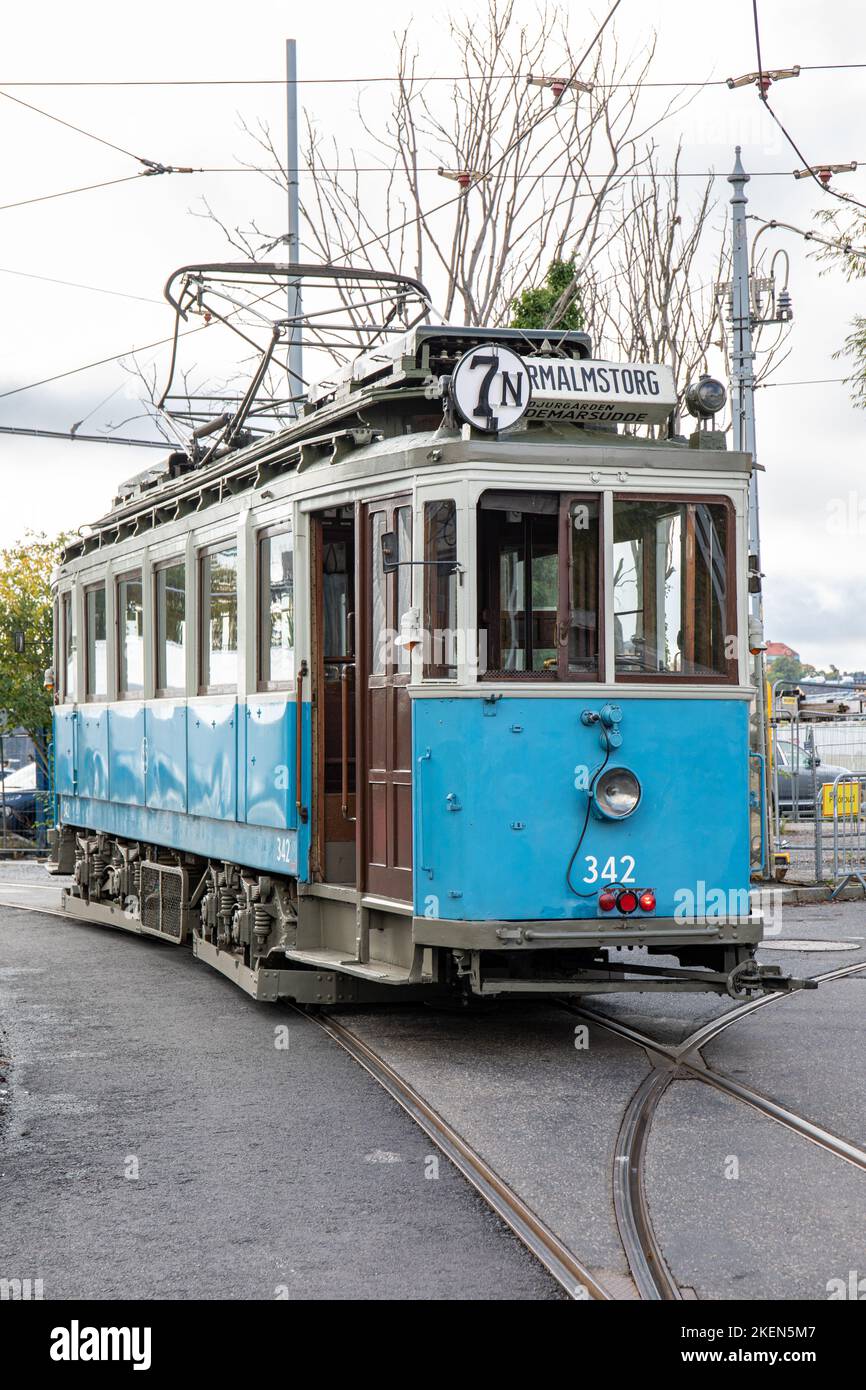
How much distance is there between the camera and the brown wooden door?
28.8 ft

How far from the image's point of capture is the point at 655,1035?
9445 millimetres

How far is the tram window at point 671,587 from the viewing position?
28.2ft

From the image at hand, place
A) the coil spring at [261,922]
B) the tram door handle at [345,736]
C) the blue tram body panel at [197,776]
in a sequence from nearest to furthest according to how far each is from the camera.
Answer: the tram door handle at [345,736] → the blue tram body panel at [197,776] → the coil spring at [261,922]

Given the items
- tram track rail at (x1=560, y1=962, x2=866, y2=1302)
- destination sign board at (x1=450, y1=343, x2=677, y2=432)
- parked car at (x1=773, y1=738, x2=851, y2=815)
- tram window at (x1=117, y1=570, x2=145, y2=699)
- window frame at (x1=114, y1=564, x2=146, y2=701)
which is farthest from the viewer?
parked car at (x1=773, y1=738, x2=851, y2=815)

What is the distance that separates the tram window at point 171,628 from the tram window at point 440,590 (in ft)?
13.5

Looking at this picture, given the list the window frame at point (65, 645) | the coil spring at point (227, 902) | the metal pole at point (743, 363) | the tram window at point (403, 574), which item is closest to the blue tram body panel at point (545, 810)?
the tram window at point (403, 574)

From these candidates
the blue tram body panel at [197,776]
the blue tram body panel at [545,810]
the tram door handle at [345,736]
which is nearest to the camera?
the blue tram body panel at [545,810]

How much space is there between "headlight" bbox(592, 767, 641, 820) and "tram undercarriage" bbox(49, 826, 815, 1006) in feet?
1.89

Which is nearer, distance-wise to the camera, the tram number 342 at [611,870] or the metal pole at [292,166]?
the tram number 342 at [611,870]

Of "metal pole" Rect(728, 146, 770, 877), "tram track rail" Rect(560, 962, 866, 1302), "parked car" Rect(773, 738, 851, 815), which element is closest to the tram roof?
"tram track rail" Rect(560, 962, 866, 1302)

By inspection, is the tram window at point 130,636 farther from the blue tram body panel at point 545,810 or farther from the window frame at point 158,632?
the blue tram body panel at point 545,810

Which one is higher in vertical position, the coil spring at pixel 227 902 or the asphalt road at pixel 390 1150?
the coil spring at pixel 227 902

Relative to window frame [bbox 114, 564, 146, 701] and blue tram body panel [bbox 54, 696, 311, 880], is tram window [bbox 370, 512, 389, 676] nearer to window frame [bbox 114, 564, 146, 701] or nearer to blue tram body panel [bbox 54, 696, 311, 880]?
blue tram body panel [bbox 54, 696, 311, 880]

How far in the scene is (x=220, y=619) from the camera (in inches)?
452
